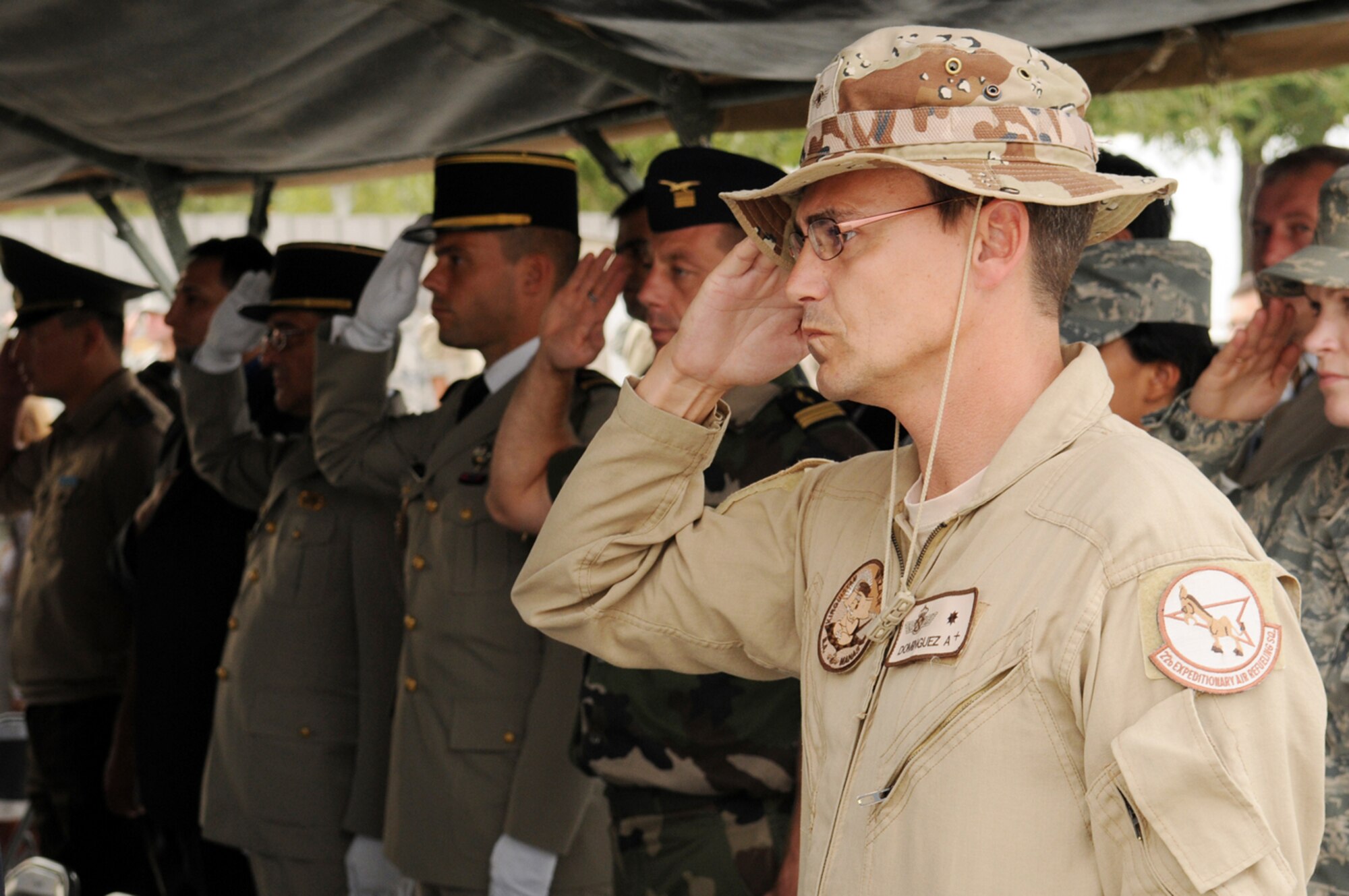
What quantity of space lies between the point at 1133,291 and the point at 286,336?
8.43 ft

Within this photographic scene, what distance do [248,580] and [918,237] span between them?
10.0 feet

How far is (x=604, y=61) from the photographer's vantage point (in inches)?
152

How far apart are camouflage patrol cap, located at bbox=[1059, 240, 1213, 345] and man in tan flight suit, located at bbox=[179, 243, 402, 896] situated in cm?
196

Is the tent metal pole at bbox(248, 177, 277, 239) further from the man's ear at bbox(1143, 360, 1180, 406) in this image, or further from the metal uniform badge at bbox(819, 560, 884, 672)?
the metal uniform badge at bbox(819, 560, 884, 672)

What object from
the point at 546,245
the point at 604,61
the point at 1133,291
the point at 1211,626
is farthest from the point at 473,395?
the point at 1211,626

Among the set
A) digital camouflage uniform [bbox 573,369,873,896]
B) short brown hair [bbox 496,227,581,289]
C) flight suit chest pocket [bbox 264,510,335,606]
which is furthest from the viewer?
flight suit chest pocket [bbox 264,510,335,606]

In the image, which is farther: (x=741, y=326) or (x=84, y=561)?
(x=84, y=561)

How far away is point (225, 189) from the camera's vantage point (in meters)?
6.49

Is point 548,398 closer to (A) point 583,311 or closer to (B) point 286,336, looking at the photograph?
(A) point 583,311

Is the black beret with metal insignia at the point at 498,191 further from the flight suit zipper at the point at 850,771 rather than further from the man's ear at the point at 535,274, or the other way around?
the flight suit zipper at the point at 850,771

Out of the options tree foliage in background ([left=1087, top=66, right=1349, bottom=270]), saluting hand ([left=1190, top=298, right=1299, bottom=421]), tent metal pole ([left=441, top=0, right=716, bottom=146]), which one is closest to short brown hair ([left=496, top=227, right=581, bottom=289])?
tent metal pole ([left=441, top=0, right=716, bottom=146])

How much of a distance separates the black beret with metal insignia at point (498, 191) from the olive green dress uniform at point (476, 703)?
0.44 m

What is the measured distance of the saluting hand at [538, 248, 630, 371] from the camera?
2926 mm

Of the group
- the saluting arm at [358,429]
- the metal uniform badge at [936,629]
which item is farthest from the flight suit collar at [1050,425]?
the saluting arm at [358,429]
